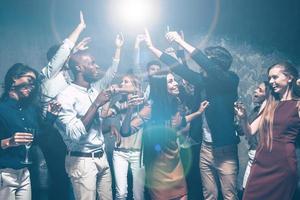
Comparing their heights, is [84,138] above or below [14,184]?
above

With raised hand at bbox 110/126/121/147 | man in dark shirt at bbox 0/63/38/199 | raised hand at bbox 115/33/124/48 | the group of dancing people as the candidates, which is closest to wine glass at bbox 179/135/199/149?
the group of dancing people

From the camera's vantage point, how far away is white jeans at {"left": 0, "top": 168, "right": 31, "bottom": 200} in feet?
12.2

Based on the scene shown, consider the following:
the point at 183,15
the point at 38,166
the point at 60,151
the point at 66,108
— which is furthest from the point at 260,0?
the point at 38,166

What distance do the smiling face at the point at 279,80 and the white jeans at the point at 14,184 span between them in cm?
343

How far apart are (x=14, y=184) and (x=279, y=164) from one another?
3192 millimetres

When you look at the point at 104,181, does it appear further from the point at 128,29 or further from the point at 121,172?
the point at 128,29

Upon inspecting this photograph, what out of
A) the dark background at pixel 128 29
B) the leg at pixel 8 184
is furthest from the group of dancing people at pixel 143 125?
the dark background at pixel 128 29

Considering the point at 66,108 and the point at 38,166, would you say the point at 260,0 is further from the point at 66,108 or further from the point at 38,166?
the point at 38,166

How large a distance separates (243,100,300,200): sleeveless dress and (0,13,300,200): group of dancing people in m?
0.01

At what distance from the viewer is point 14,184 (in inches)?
149

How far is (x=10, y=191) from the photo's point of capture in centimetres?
374

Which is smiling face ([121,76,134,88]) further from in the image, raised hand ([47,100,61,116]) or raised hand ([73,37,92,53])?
raised hand ([47,100,61,116])

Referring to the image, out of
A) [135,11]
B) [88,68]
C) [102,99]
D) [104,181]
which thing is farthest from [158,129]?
[135,11]

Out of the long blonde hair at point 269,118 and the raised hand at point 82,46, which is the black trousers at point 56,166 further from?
the long blonde hair at point 269,118
